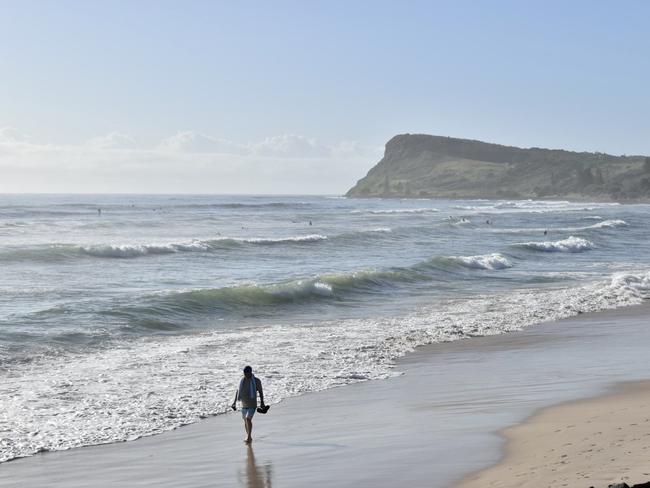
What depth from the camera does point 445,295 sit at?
103 feet

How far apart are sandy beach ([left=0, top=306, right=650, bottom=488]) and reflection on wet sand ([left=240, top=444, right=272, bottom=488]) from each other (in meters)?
0.03

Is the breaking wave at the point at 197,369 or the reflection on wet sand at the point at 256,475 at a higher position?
the reflection on wet sand at the point at 256,475

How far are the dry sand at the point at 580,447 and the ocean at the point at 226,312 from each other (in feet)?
15.6

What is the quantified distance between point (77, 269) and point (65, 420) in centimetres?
2517

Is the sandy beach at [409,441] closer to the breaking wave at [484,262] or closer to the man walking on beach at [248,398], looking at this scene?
the man walking on beach at [248,398]

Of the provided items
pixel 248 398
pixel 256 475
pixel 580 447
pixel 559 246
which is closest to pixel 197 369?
pixel 248 398

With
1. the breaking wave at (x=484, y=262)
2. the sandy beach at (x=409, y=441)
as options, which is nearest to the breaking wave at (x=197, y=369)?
the sandy beach at (x=409, y=441)

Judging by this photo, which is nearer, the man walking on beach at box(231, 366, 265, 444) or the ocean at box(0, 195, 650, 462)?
the man walking on beach at box(231, 366, 265, 444)

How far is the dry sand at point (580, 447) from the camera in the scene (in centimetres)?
906

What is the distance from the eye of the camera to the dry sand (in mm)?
9062

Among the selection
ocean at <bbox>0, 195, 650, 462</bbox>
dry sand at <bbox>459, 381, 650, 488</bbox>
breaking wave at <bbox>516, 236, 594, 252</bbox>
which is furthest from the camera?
breaking wave at <bbox>516, 236, 594, 252</bbox>

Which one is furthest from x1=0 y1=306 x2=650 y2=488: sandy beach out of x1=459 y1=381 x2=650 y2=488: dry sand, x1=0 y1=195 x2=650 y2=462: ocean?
x1=0 y1=195 x2=650 y2=462: ocean

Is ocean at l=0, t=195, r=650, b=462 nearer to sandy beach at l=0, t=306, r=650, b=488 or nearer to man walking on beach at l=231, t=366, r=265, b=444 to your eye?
sandy beach at l=0, t=306, r=650, b=488

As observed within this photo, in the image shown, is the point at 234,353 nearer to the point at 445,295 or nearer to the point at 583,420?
the point at 583,420
